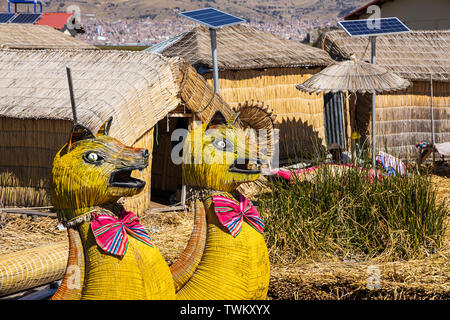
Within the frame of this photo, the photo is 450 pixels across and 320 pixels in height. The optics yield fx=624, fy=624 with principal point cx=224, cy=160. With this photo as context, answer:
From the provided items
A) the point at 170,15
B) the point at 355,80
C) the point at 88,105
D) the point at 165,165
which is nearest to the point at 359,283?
the point at 88,105

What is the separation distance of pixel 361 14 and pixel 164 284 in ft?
79.4

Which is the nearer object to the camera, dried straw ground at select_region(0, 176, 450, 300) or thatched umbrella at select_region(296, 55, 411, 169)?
dried straw ground at select_region(0, 176, 450, 300)

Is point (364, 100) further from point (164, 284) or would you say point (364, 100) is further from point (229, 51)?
point (164, 284)

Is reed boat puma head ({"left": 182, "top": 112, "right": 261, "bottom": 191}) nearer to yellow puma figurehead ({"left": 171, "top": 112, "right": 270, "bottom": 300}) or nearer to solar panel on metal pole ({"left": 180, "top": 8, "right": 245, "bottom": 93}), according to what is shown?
yellow puma figurehead ({"left": 171, "top": 112, "right": 270, "bottom": 300})

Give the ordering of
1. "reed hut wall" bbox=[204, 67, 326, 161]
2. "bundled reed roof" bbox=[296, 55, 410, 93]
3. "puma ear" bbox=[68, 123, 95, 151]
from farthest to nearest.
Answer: "reed hut wall" bbox=[204, 67, 326, 161] < "bundled reed roof" bbox=[296, 55, 410, 93] < "puma ear" bbox=[68, 123, 95, 151]

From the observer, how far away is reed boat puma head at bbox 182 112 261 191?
14.3 ft

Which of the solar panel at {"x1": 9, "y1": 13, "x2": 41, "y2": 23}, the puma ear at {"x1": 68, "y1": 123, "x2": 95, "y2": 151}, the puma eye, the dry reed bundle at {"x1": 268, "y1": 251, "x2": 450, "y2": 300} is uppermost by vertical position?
the solar panel at {"x1": 9, "y1": 13, "x2": 41, "y2": 23}

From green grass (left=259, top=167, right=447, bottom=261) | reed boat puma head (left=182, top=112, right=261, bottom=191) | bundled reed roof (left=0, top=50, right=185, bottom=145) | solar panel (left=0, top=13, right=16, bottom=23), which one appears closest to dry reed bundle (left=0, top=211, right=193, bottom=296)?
green grass (left=259, top=167, right=447, bottom=261)

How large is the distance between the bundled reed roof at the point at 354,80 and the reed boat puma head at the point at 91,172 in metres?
7.86

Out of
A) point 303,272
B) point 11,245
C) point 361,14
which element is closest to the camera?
point 303,272

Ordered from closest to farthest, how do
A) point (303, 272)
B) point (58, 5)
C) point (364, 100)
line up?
point (303, 272), point (364, 100), point (58, 5)

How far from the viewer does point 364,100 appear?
14.0m

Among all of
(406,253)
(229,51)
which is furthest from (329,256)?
(229,51)

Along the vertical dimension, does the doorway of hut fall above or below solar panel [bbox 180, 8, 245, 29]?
below
